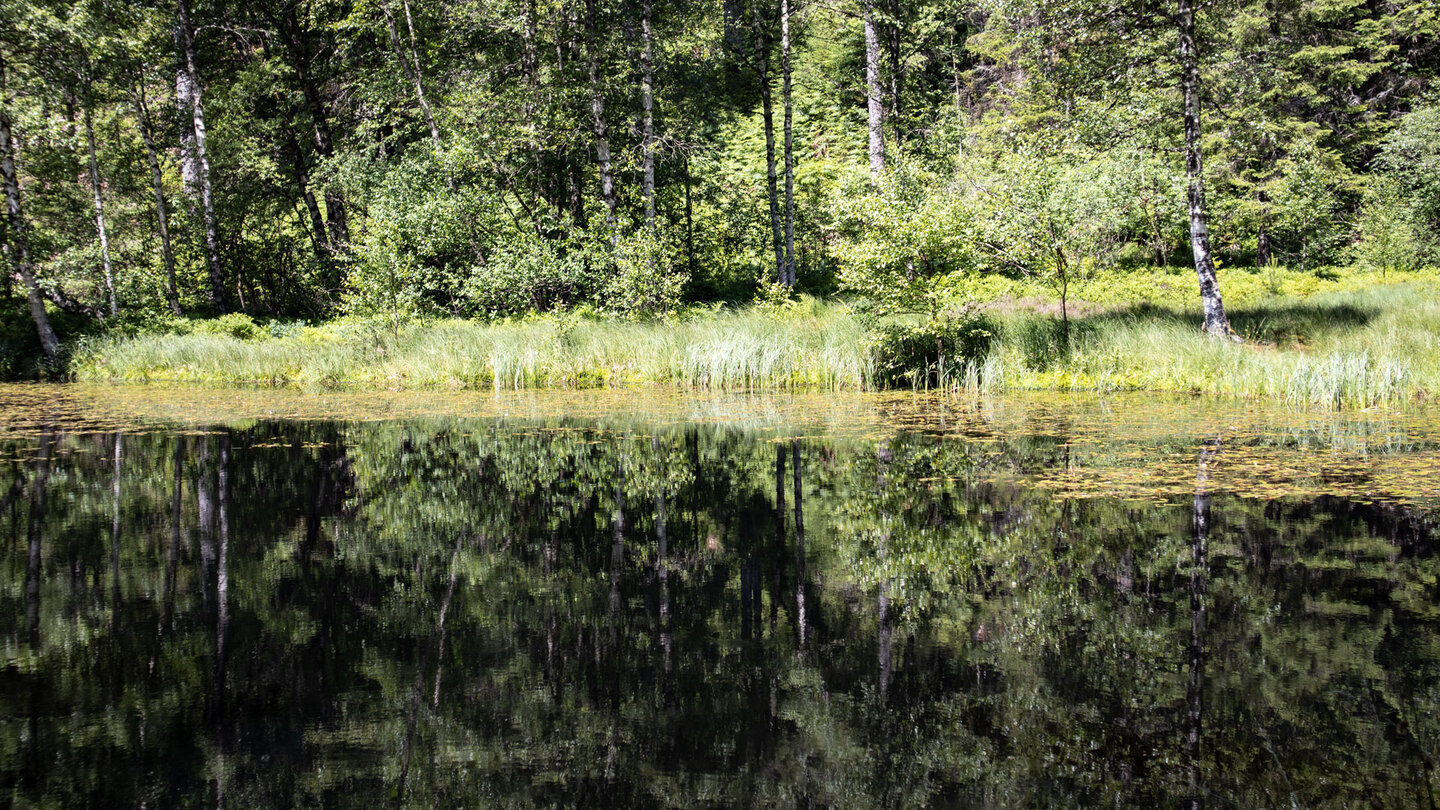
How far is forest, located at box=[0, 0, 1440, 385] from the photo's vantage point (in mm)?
13039

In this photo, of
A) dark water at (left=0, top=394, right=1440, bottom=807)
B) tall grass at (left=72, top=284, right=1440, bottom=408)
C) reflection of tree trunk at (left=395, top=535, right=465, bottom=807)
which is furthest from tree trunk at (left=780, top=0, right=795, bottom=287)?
reflection of tree trunk at (left=395, top=535, right=465, bottom=807)

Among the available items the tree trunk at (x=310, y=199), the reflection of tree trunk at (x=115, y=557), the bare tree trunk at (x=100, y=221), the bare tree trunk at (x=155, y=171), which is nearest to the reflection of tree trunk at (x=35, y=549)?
the reflection of tree trunk at (x=115, y=557)

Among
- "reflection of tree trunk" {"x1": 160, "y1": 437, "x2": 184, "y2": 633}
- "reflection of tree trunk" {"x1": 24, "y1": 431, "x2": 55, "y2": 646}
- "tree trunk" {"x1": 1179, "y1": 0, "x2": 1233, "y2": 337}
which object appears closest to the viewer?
"reflection of tree trunk" {"x1": 24, "y1": 431, "x2": 55, "y2": 646}

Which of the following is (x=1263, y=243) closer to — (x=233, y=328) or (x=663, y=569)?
(x=663, y=569)

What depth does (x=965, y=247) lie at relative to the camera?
1074 cm

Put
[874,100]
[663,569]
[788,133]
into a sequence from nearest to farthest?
[663,569]
[874,100]
[788,133]

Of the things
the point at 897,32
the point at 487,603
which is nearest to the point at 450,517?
the point at 487,603

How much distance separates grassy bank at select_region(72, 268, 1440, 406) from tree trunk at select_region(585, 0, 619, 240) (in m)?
2.87

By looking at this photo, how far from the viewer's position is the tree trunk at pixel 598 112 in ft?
55.3

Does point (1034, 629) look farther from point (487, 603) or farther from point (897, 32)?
point (897, 32)

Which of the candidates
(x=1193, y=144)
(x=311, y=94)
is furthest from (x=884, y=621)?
(x=311, y=94)

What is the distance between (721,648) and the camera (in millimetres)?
2779

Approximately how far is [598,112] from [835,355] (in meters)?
8.66

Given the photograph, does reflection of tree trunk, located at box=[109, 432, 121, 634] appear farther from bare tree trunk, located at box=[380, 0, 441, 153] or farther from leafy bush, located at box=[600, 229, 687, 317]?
bare tree trunk, located at box=[380, 0, 441, 153]
